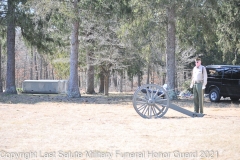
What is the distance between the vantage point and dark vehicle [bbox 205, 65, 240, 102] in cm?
1717

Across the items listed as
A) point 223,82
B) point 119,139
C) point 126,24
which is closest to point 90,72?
point 126,24

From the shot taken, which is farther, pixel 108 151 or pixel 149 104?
pixel 149 104

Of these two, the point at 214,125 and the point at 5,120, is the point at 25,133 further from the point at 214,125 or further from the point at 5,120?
the point at 214,125

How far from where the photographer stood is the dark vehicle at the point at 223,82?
17172 mm

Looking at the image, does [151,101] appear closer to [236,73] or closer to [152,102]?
[152,102]

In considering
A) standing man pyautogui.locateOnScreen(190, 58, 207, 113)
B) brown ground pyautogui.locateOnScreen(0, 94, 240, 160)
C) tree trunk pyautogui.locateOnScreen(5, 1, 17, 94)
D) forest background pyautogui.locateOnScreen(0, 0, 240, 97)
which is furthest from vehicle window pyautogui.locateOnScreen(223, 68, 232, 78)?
tree trunk pyautogui.locateOnScreen(5, 1, 17, 94)

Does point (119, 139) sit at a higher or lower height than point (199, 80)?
lower

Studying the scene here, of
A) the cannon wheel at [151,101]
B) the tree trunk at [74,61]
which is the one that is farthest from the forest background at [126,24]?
the cannon wheel at [151,101]

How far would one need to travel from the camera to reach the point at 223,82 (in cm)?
1759

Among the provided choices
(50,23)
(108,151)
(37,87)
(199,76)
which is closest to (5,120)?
(108,151)

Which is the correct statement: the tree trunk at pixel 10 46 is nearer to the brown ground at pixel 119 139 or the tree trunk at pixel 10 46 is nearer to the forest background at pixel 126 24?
the forest background at pixel 126 24

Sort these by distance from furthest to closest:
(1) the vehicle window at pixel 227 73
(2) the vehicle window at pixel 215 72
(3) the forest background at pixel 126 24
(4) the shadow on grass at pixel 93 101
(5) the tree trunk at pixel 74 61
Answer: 1. (5) the tree trunk at pixel 74 61
2. (3) the forest background at pixel 126 24
3. (2) the vehicle window at pixel 215 72
4. (1) the vehicle window at pixel 227 73
5. (4) the shadow on grass at pixel 93 101

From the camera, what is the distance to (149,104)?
35.7ft

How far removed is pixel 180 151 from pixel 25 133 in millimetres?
3618
